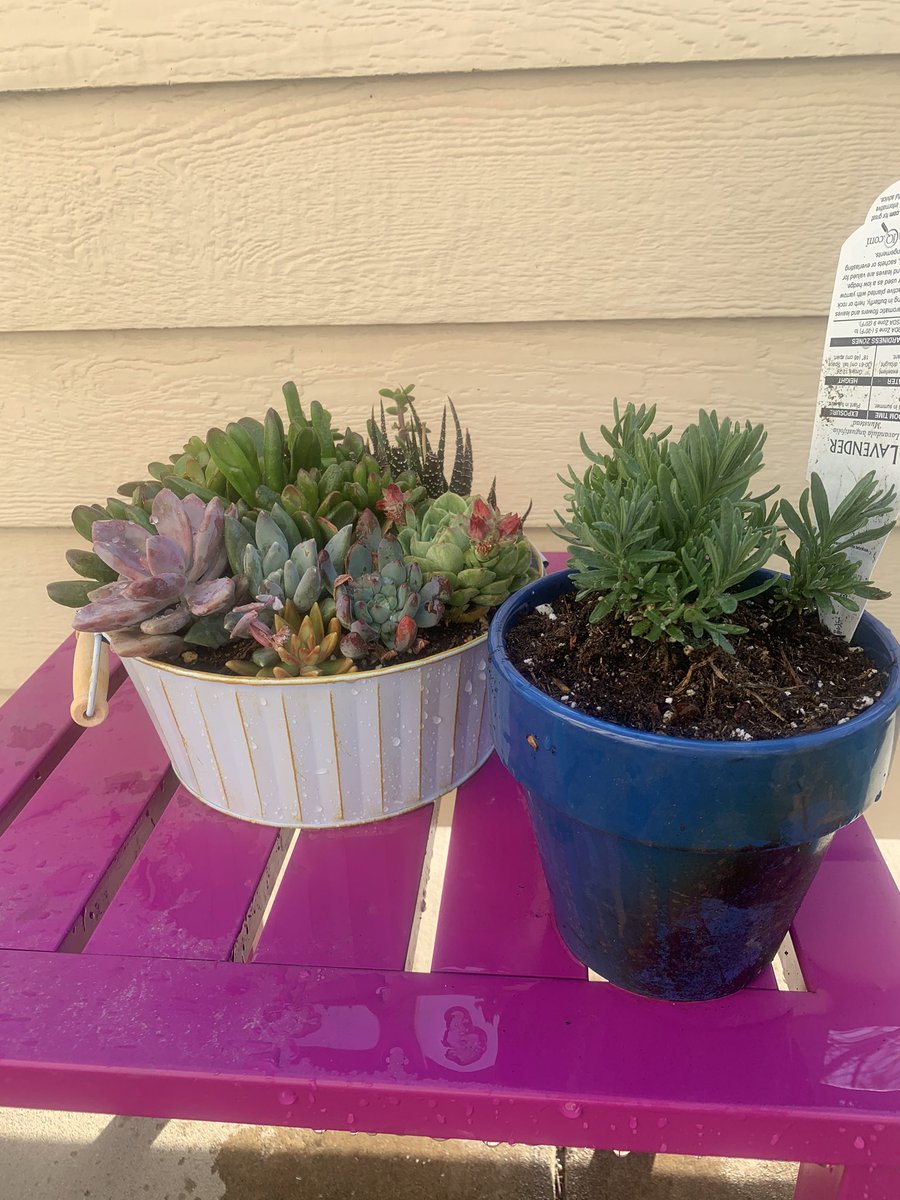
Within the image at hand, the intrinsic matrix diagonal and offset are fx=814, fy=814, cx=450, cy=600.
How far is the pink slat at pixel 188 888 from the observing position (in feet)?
1.94

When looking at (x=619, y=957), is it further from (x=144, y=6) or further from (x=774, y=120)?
(x=144, y=6)

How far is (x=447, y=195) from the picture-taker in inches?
36.3

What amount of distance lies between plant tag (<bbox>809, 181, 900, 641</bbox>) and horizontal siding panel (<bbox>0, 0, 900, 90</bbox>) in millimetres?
484

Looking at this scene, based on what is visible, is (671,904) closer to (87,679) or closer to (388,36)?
(87,679)

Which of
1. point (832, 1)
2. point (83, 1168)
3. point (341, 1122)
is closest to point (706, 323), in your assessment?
point (832, 1)

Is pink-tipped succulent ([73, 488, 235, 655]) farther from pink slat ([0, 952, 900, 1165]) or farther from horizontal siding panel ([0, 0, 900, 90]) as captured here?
horizontal siding panel ([0, 0, 900, 90])

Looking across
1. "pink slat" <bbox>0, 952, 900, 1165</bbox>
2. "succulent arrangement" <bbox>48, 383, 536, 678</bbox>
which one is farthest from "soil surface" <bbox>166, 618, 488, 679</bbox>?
"pink slat" <bbox>0, 952, 900, 1165</bbox>

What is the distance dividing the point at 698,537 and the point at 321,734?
32cm

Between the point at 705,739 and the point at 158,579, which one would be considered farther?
the point at 158,579

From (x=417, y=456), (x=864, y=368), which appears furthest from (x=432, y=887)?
(x=864, y=368)

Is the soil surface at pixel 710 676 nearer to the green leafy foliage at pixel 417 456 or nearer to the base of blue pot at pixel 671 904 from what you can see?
the base of blue pot at pixel 671 904

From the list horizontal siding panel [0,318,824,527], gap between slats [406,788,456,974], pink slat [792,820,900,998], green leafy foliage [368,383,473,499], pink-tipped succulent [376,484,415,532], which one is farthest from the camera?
gap between slats [406,788,456,974]

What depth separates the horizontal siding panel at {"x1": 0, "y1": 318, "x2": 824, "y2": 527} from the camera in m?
0.99

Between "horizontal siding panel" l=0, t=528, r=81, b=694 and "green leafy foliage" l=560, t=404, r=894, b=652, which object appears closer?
"green leafy foliage" l=560, t=404, r=894, b=652
